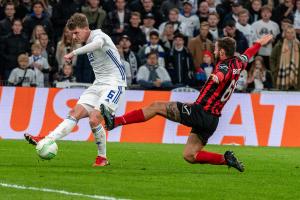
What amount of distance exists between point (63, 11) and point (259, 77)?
5.33 m

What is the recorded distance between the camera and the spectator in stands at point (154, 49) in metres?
24.2

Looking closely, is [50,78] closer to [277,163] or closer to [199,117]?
[277,163]

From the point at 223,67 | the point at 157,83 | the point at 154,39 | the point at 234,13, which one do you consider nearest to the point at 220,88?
the point at 223,67

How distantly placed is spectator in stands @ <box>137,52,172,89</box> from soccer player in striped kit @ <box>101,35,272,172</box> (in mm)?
9352

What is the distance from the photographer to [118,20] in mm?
25547

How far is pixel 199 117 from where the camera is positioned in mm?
14016

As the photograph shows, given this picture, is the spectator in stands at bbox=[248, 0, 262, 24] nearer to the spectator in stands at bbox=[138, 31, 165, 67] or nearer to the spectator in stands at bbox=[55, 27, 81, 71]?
the spectator in stands at bbox=[138, 31, 165, 67]

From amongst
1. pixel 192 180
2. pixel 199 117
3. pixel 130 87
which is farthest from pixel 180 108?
pixel 130 87

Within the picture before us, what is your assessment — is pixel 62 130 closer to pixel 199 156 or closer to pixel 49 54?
pixel 199 156

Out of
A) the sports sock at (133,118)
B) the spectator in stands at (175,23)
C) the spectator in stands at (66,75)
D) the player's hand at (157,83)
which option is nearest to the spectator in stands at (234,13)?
the spectator in stands at (175,23)

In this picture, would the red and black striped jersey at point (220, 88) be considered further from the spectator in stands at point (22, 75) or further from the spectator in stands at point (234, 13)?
the spectator in stands at point (234, 13)

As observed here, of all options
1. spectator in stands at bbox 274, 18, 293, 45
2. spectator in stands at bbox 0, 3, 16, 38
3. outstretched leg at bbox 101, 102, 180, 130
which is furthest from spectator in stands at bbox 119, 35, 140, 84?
outstretched leg at bbox 101, 102, 180, 130

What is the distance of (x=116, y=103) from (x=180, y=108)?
3.72 ft

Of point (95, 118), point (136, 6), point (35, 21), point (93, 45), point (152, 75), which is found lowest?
point (152, 75)
